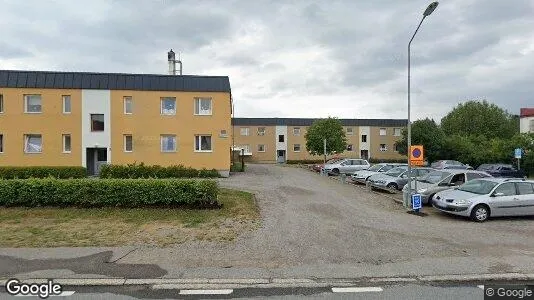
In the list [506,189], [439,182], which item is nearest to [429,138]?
[439,182]

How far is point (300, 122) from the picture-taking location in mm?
59594

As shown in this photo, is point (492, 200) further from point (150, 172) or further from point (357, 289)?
point (150, 172)

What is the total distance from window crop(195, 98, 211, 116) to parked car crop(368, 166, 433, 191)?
1106 cm

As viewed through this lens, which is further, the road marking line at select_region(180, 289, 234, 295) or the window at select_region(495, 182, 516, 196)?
the window at select_region(495, 182, 516, 196)

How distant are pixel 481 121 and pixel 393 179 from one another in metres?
42.2

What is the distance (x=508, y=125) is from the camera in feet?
167

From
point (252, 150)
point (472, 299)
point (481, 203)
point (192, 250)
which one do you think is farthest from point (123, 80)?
point (252, 150)

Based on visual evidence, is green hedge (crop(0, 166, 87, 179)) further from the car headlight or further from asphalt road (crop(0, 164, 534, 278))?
the car headlight

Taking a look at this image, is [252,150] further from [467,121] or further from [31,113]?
[31,113]

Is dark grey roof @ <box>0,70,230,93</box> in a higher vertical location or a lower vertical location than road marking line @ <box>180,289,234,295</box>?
higher

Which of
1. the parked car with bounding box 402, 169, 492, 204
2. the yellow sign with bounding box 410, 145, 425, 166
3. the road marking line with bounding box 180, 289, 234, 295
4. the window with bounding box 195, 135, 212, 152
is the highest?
the window with bounding box 195, 135, 212, 152

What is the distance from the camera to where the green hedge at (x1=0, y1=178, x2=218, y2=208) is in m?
10.6

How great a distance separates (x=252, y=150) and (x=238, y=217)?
4848 centimetres

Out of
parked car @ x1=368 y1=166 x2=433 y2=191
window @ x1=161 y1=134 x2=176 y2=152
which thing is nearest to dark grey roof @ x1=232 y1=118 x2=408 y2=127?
window @ x1=161 y1=134 x2=176 y2=152
